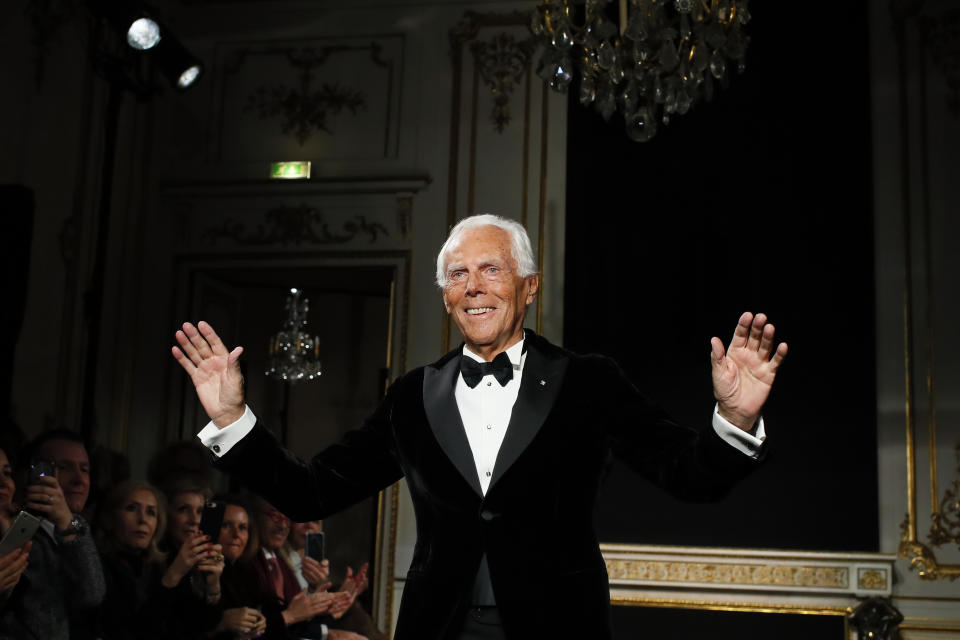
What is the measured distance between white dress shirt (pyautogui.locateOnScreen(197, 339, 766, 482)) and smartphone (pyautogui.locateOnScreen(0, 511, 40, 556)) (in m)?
0.93

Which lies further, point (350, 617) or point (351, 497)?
point (350, 617)

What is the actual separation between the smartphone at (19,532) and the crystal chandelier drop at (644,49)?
2.39 meters

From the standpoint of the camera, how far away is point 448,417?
214 centimetres

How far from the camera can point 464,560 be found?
77.8 inches

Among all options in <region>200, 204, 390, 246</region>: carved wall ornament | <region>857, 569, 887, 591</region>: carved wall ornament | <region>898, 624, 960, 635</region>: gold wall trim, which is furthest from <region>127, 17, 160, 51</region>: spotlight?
<region>898, 624, 960, 635</region>: gold wall trim

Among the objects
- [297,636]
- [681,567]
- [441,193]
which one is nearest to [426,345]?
[441,193]

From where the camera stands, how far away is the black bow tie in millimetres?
2197

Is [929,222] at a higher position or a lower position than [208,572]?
higher

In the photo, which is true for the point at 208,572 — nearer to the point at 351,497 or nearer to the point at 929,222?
the point at 351,497

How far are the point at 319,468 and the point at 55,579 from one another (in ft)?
Result: 4.46

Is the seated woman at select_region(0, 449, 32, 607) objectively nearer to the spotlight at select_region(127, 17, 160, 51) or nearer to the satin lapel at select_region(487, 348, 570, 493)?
the satin lapel at select_region(487, 348, 570, 493)

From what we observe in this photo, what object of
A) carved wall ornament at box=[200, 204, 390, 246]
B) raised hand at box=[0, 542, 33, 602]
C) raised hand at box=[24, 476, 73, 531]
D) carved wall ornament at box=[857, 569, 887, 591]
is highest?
carved wall ornament at box=[200, 204, 390, 246]

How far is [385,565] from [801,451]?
2.26 m

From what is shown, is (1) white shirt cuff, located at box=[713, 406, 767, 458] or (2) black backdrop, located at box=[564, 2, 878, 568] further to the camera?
(2) black backdrop, located at box=[564, 2, 878, 568]
